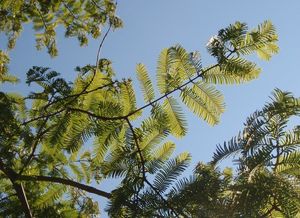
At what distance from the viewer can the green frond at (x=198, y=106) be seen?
310 cm

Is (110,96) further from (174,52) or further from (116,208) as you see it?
(116,208)

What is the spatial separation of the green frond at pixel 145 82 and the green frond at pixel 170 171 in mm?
662

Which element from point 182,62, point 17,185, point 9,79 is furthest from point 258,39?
point 9,79

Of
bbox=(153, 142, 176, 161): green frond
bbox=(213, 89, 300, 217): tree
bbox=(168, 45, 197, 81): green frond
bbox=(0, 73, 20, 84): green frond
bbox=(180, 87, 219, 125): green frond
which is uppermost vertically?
bbox=(0, 73, 20, 84): green frond

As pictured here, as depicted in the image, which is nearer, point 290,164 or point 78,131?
point 290,164

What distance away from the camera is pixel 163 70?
3131 mm

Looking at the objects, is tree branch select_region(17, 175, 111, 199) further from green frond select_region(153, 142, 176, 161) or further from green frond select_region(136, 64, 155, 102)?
green frond select_region(136, 64, 155, 102)

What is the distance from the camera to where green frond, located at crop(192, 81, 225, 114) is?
309cm

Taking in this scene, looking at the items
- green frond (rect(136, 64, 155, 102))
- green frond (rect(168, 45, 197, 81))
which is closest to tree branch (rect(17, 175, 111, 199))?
green frond (rect(136, 64, 155, 102))

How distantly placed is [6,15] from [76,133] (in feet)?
8.12

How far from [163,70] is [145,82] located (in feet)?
0.73

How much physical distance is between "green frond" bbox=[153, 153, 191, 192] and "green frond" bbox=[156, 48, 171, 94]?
616 millimetres

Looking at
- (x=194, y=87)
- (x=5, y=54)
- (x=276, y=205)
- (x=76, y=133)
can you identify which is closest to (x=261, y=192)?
(x=276, y=205)

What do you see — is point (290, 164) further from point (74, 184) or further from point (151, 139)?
point (74, 184)
